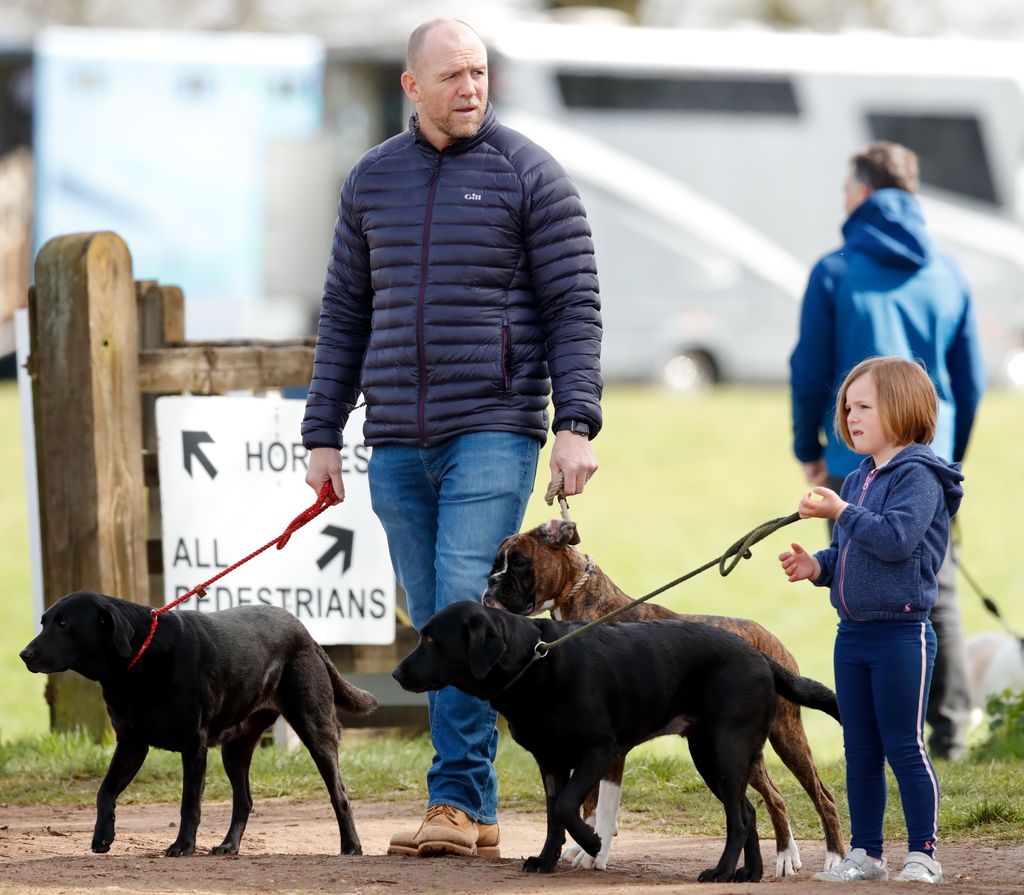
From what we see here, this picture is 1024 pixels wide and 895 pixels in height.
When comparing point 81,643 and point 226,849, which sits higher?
point 81,643

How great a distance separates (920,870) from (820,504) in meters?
1.09

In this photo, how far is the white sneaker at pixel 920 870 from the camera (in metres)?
4.87

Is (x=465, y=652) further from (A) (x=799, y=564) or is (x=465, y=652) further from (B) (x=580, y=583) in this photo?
(A) (x=799, y=564)

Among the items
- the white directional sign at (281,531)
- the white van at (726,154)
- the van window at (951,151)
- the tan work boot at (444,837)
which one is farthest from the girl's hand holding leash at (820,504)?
the van window at (951,151)

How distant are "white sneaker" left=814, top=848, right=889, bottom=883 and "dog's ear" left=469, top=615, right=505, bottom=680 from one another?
1145 millimetres

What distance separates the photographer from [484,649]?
16.2 ft

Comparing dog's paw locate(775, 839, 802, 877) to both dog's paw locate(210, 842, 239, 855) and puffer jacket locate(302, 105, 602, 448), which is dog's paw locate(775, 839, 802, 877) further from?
dog's paw locate(210, 842, 239, 855)

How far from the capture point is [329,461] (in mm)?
5797

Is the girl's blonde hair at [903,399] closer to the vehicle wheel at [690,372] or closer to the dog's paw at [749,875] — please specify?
the dog's paw at [749,875]

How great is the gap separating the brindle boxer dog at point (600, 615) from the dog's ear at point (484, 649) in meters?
0.54

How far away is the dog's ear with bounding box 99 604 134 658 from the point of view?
522 centimetres

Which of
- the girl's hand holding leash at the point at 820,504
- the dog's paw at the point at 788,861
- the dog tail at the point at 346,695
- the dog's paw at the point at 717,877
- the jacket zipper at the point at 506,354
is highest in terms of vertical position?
the jacket zipper at the point at 506,354

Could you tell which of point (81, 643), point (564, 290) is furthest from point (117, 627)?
point (564, 290)

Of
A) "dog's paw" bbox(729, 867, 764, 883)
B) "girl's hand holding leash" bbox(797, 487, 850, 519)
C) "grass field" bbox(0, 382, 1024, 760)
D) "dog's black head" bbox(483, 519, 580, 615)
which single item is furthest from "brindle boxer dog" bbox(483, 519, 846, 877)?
"grass field" bbox(0, 382, 1024, 760)
